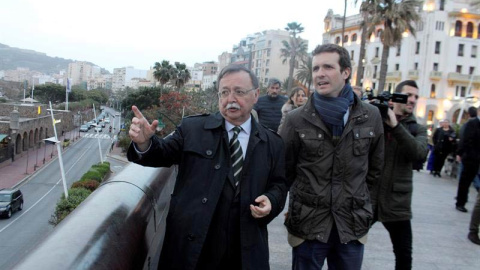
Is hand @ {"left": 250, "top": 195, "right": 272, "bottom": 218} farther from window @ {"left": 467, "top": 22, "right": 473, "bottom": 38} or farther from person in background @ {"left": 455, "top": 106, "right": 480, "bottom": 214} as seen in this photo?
window @ {"left": 467, "top": 22, "right": 473, "bottom": 38}

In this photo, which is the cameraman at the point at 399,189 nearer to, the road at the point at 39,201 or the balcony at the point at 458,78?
the road at the point at 39,201

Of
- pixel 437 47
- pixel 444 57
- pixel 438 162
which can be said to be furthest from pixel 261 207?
pixel 444 57

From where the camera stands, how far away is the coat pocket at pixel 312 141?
245 centimetres

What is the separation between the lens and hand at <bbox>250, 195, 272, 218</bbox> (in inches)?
78.6

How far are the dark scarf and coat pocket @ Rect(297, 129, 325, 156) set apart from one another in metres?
0.08

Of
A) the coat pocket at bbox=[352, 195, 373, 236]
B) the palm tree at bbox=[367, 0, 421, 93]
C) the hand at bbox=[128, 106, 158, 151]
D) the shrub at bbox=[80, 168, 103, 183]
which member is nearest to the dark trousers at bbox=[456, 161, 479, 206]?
the coat pocket at bbox=[352, 195, 373, 236]

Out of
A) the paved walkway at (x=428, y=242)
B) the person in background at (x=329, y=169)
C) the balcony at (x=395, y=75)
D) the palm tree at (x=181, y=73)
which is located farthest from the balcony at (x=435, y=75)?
the person in background at (x=329, y=169)

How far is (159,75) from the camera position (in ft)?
179

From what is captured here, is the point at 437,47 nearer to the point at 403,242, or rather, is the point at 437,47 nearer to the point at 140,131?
the point at 403,242

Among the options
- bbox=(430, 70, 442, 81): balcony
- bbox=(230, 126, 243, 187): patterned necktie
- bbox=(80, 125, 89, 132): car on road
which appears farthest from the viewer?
bbox=(80, 125, 89, 132): car on road

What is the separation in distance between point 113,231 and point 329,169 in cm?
129

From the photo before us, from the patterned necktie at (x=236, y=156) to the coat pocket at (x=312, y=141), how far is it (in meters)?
0.47

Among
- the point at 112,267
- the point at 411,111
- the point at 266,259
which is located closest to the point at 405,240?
the point at 411,111

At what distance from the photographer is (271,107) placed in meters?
5.67
